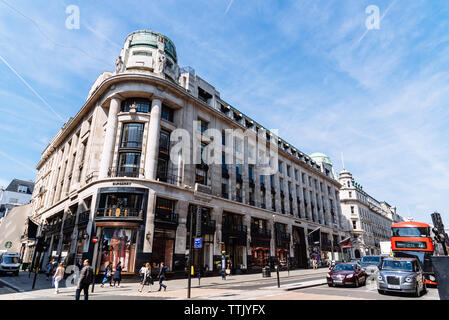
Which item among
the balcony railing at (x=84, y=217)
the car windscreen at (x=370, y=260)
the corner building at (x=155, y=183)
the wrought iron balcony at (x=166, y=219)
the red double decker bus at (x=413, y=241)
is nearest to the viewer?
the red double decker bus at (x=413, y=241)

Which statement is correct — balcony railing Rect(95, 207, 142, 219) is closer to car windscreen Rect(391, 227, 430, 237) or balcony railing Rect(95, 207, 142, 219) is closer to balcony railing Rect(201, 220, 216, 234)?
balcony railing Rect(201, 220, 216, 234)

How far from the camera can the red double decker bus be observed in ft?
61.9

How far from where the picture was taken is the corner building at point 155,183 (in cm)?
2431

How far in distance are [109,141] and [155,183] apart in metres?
6.91

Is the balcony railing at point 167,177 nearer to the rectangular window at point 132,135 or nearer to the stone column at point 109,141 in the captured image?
the rectangular window at point 132,135

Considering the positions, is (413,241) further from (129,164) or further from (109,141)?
(109,141)

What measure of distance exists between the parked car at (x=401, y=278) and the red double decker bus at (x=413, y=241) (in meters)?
5.57

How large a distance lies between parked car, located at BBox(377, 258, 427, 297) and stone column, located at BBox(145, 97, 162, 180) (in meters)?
20.3

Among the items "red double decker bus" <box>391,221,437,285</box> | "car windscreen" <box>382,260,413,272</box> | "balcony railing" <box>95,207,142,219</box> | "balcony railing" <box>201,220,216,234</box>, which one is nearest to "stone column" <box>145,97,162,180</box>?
"balcony railing" <box>95,207,142,219</box>

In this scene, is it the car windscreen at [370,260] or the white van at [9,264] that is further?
the white van at [9,264]

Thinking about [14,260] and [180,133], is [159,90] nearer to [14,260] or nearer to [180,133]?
[180,133]

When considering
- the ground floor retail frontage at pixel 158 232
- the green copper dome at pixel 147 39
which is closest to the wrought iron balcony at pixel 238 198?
the ground floor retail frontage at pixel 158 232

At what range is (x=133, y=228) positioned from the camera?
2367cm

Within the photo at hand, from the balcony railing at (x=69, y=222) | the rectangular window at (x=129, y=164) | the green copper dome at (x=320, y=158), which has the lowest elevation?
the balcony railing at (x=69, y=222)
